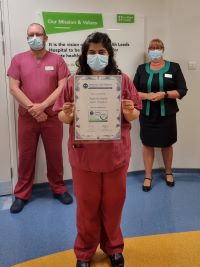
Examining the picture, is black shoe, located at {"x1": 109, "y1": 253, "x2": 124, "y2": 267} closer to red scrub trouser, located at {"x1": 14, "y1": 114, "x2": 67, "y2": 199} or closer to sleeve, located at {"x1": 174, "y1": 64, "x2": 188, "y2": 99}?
red scrub trouser, located at {"x1": 14, "y1": 114, "x2": 67, "y2": 199}

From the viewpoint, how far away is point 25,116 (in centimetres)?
302

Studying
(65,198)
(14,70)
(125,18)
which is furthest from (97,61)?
(125,18)

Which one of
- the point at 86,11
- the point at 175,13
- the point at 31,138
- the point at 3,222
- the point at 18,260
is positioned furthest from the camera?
the point at 175,13

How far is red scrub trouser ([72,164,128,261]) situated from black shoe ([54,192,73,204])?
3.30ft

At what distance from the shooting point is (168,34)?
3.72 metres

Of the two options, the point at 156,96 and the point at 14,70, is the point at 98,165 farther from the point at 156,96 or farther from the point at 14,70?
the point at 156,96

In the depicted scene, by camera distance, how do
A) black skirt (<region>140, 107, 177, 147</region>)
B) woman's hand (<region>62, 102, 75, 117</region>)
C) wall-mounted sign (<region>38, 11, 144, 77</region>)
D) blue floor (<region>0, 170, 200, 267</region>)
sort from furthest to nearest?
black skirt (<region>140, 107, 177, 147</region>) < wall-mounted sign (<region>38, 11, 144, 77</region>) < blue floor (<region>0, 170, 200, 267</region>) < woman's hand (<region>62, 102, 75, 117</region>)

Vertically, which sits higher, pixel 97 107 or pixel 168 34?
pixel 168 34

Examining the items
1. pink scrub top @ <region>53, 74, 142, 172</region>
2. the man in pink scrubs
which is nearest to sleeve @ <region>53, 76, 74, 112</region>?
pink scrub top @ <region>53, 74, 142, 172</region>

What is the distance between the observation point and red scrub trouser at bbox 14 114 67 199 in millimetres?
3046

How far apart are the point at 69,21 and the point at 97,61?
5.43ft

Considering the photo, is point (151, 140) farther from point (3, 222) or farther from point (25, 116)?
point (3, 222)

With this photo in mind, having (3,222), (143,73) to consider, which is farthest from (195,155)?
(3,222)

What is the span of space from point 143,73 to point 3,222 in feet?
6.32
